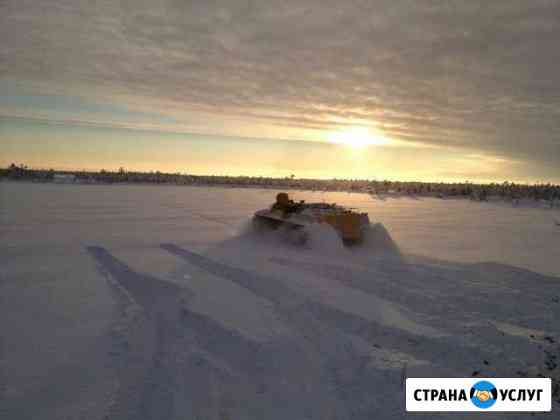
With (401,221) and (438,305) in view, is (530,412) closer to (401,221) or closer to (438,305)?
(438,305)

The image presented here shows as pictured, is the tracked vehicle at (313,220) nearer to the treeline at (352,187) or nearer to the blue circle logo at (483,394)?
the blue circle logo at (483,394)

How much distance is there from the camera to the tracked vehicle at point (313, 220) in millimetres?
11234

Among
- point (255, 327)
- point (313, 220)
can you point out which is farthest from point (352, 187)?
point (255, 327)

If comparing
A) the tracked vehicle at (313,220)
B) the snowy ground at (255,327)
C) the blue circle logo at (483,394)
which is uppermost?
the tracked vehicle at (313,220)

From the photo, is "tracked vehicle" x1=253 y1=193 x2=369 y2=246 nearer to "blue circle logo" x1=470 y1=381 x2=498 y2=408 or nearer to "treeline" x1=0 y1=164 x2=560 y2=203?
"blue circle logo" x1=470 y1=381 x2=498 y2=408

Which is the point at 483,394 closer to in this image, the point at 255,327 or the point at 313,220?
the point at 255,327

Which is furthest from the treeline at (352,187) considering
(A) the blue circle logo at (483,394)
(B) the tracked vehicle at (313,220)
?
(A) the blue circle logo at (483,394)

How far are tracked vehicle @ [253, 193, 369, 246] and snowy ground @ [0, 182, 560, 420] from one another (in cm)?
54

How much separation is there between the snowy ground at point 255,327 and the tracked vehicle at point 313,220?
0.54 m

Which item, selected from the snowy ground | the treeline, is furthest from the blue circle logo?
the treeline

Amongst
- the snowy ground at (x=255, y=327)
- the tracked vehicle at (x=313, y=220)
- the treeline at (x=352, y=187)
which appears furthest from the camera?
the treeline at (x=352, y=187)

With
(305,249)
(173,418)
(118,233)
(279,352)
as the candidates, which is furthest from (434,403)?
(118,233)

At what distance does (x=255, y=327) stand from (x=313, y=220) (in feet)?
20.7

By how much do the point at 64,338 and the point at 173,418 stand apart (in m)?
2.16
